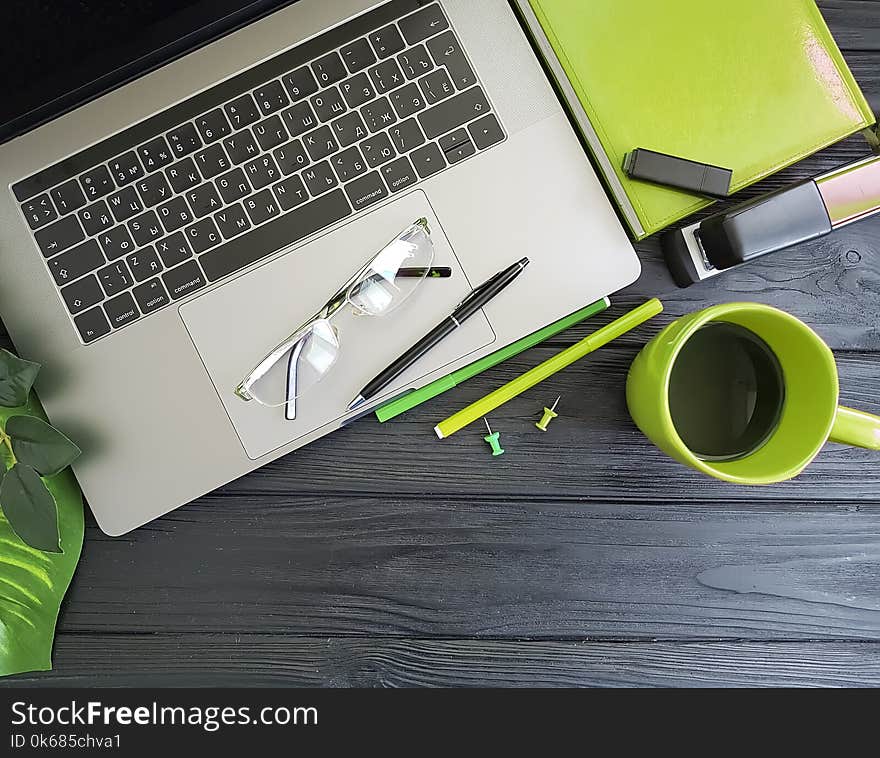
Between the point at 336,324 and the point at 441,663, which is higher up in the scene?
the point at 336,324

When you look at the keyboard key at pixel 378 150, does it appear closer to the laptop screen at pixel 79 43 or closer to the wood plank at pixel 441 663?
the laptop screen at pixel 79 43

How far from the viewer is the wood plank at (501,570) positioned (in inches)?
25.8

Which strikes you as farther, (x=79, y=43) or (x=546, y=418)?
(x=546, y=418)

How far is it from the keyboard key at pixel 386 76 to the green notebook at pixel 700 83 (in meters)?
0.12

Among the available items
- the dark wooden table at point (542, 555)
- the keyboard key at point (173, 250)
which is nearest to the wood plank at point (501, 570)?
the dark wooden table at point (542, 555)

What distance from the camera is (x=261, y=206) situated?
23.5 inches

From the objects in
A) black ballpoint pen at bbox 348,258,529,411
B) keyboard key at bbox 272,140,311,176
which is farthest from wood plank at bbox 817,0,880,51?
keyboard key at bbox 272,140,311,176

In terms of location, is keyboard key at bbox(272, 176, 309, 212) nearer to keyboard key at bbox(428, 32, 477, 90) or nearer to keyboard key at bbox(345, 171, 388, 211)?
keyboard key at bbox(345, 171, 388, 211)

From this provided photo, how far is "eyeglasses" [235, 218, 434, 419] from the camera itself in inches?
23.5

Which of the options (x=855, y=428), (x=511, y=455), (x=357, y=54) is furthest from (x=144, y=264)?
(x=855, y=428)

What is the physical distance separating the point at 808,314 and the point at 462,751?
501mm

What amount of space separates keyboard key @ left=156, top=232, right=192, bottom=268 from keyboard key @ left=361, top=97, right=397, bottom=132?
175 mm

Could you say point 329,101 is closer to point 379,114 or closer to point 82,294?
point 379,114

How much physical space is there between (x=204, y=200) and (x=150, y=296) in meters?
0.09
